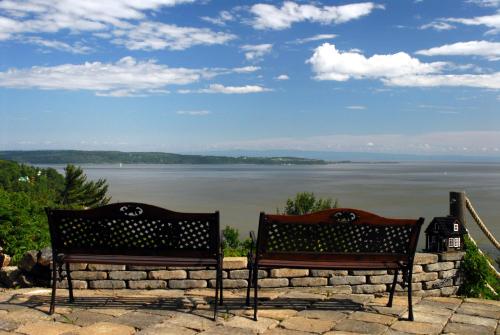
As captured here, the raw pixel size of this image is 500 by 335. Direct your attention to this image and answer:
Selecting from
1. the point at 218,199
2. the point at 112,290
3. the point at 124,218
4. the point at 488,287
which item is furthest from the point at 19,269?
the point at 218,199

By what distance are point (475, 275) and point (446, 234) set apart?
64cm

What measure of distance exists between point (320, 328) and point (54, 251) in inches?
88.9

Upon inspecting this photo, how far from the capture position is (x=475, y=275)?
5.65 metres

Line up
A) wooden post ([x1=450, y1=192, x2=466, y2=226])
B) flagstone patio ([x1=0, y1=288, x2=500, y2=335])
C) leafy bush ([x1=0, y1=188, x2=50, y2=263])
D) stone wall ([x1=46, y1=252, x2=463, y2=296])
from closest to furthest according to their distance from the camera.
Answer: flagstone patio ([x1=0, y1=288, x2=500, y2=335]), stone wall ([x1=46, y1=252, x2=463, y2=296]), wooden post ([x1=450, y1=192, x2=466, y2=226]), leafy bush ([x1=0, y1=188, x2=50, y2=263])

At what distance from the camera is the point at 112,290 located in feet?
16.5

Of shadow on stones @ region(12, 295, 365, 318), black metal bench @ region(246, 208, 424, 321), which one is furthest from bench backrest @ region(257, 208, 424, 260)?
shadow on stones @ region(12, 295, 365, 318)

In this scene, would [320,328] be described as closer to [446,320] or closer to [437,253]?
[446,320]

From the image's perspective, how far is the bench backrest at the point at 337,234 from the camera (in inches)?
164

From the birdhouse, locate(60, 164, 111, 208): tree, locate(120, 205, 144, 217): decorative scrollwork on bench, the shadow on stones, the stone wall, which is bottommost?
locate(60, 164, 111, 208): tree

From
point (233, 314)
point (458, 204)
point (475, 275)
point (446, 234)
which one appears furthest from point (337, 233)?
point (458, 204)

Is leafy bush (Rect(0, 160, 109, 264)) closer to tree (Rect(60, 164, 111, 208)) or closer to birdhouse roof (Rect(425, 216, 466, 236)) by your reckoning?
tree (Rect(60, 164, 111, 208))

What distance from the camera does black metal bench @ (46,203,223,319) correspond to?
4176 millimetres

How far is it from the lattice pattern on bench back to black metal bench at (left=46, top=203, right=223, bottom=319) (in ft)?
1.58

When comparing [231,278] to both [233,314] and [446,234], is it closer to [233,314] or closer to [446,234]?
[233,314]
